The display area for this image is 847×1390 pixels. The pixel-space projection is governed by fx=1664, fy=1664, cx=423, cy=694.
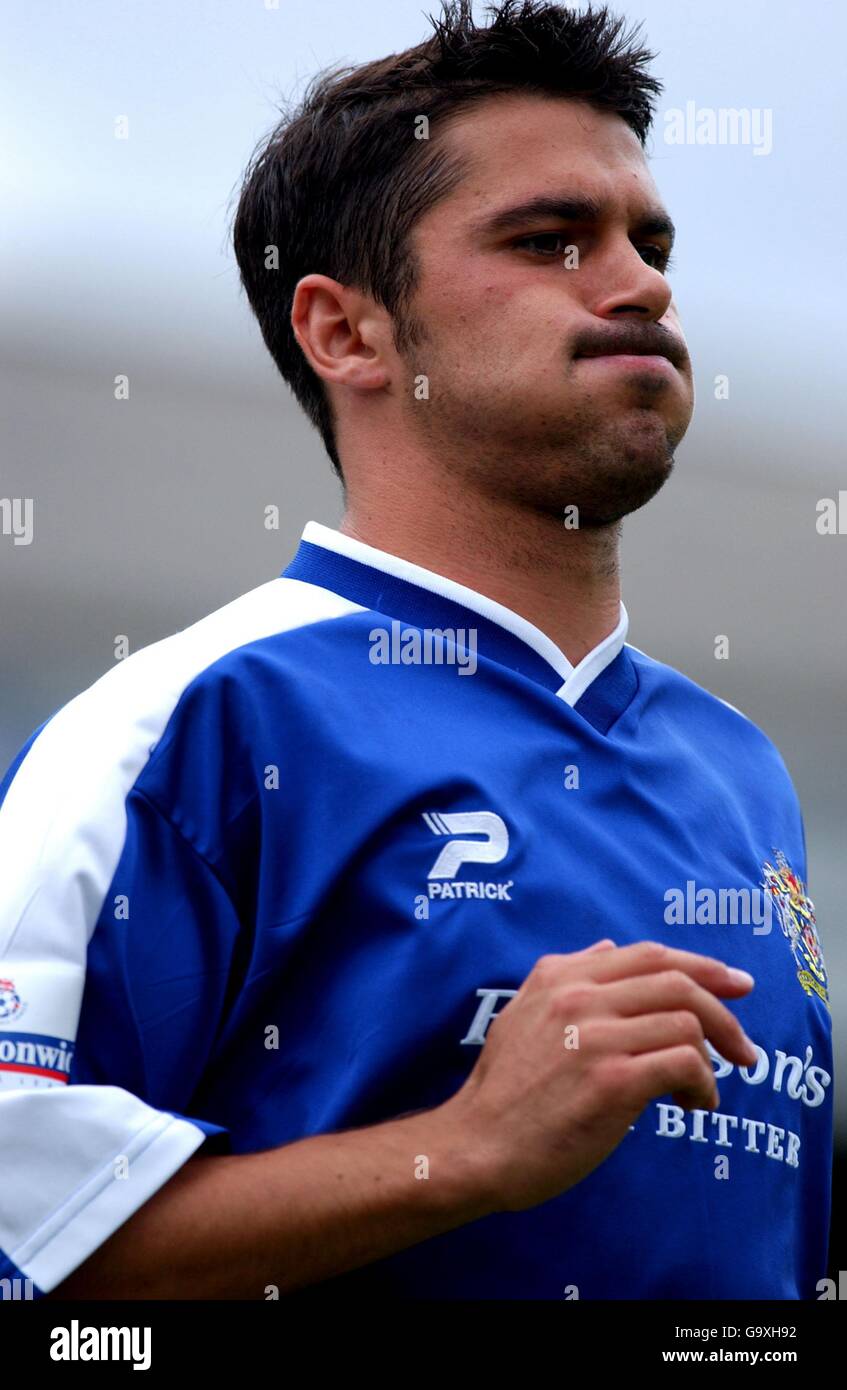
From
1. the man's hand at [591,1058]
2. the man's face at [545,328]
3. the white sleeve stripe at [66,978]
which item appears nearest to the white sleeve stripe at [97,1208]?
the white sleeve stripe at [66,978]

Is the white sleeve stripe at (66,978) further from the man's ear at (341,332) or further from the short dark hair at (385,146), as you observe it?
the short dark hair at (385,146)

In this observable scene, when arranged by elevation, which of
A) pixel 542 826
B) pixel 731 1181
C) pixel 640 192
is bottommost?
pixel 731 1181

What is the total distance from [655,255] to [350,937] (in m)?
0.88

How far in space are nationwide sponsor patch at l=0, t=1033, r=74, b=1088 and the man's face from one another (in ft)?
2.40

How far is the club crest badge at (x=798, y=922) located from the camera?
1.65m

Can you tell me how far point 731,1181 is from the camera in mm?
1437

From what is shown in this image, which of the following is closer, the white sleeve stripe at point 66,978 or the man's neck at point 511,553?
the white sleeve stripe at point 66,978

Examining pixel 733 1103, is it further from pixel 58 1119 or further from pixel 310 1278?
pixel 58 1119

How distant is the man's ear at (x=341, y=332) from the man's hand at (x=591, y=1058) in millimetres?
797

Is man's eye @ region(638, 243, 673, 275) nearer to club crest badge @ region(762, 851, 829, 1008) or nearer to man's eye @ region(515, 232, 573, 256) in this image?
man's eye @ region(515, 232, 573, 256)

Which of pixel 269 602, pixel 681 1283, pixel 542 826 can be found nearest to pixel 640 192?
pixel 269 602

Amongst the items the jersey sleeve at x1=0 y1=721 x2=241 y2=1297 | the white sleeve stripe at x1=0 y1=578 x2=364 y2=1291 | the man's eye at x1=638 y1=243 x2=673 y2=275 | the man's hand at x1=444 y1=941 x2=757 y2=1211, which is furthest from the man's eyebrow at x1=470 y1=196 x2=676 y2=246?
the man's hand at x1=444 y1=941 x2=757 y2=1211

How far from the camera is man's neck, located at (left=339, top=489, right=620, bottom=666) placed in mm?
1694
